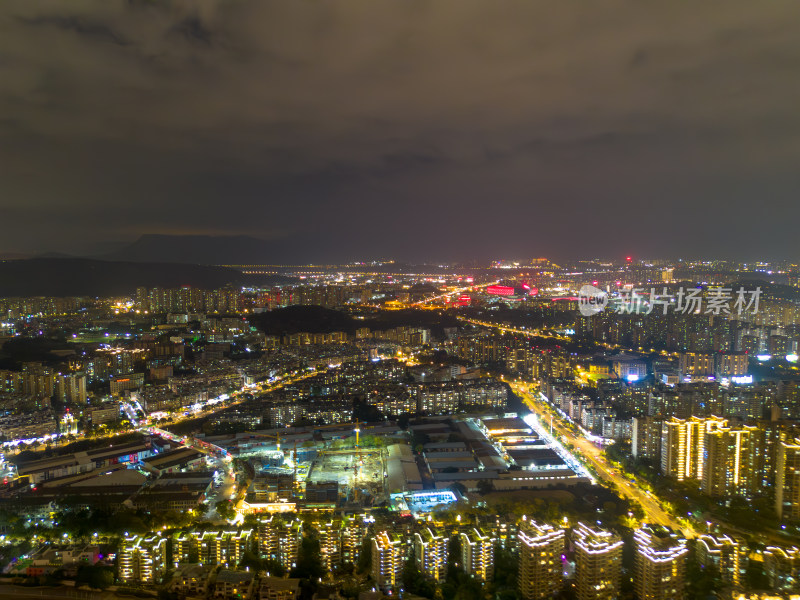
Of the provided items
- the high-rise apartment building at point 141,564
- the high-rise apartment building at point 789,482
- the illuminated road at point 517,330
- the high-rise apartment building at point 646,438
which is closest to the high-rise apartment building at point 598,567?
the high-rise apartment building at point 789,482

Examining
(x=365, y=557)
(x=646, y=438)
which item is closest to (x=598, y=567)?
(x=365, y=557)

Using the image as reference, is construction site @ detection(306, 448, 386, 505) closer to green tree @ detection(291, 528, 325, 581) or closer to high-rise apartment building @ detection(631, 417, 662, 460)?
green tree @ detection(291, 528, 325, 581)

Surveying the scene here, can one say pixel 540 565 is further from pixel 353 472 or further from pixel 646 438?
pixel 646 438

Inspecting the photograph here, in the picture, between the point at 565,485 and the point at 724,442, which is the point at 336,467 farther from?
the point at 724,442

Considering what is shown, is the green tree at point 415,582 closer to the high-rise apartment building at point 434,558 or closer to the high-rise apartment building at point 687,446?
the high-rise apartment building at point 434,558

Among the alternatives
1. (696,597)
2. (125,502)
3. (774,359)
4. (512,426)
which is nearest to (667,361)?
(774,359)
